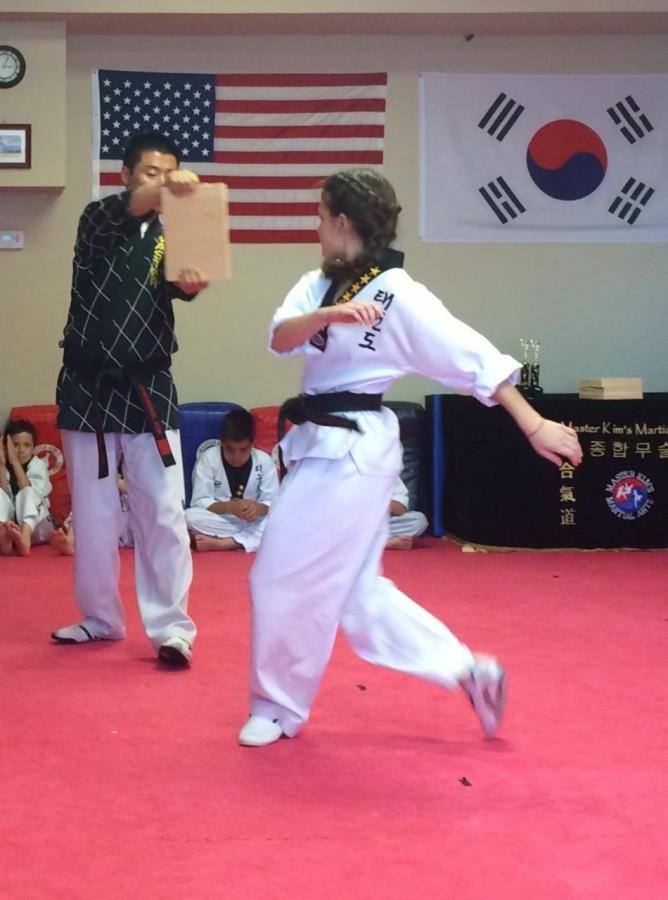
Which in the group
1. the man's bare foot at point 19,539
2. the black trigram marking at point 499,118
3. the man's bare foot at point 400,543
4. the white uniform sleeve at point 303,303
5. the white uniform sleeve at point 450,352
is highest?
the black trigram marking at point 499,118

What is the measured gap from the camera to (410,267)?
667cm

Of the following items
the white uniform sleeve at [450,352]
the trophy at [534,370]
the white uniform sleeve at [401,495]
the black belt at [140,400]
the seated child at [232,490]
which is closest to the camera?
the white uniform sleeve at [450,352]

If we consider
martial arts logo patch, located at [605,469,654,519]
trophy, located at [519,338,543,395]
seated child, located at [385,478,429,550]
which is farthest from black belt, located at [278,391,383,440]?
trophy, located at [519,338,543,395]

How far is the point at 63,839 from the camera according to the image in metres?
2.21

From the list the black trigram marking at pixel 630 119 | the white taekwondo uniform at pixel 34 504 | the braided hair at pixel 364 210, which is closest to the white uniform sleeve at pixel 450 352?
the braided hair at pixel 364 210

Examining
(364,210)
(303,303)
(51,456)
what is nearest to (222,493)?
(51,456)

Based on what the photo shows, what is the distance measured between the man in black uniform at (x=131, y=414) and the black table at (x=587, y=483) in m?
2.63

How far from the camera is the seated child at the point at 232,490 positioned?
5785mm

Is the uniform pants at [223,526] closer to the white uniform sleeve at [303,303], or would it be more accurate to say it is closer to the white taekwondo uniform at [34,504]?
the white taekwondo uniform at [34,504]

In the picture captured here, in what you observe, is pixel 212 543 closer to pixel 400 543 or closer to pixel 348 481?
pixel 400 543

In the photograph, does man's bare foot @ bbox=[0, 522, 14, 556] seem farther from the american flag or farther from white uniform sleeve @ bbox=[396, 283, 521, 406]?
white uniform sleeve @ bbox=[396, 283, 521, 406]

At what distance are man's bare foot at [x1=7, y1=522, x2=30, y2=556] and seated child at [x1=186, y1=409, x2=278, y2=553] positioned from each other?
75cm

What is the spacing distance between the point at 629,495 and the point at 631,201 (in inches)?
69.7

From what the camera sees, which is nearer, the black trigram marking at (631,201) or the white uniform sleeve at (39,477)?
the white uniform sleeve at (39,477)
